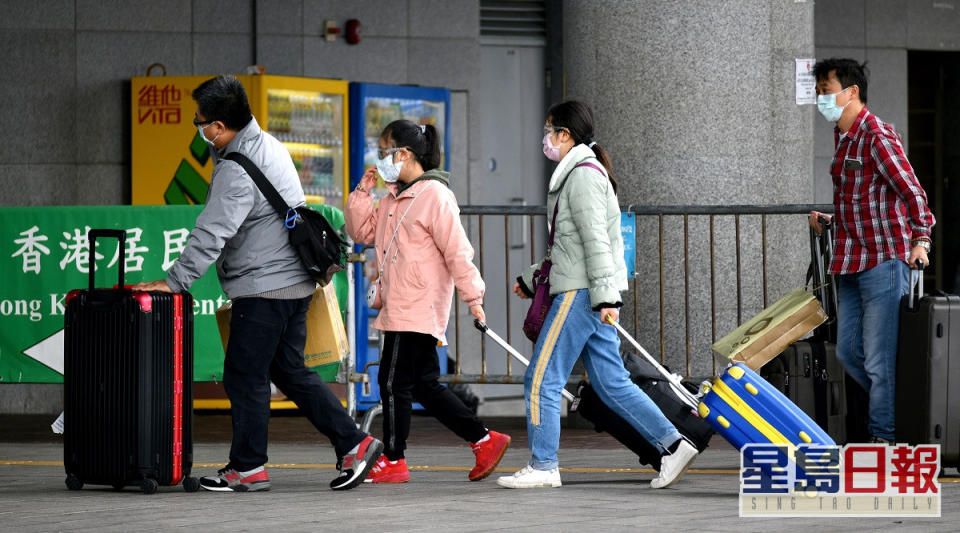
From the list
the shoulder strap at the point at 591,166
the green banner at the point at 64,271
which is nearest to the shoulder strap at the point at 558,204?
the shoulder strap at the point at 591,166

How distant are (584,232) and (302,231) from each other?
3.85 ft

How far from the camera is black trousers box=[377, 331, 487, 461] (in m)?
6.98

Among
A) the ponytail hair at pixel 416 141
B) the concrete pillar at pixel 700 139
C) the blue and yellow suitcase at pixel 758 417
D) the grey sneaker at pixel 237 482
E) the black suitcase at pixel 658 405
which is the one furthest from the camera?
the concrete pillar at pixel 700 139

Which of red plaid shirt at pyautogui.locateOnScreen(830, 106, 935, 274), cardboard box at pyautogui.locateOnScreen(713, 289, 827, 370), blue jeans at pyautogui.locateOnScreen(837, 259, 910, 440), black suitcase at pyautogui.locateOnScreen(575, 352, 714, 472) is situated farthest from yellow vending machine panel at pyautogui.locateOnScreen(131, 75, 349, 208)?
blue jeans at pyautogui.locateOnScreen(837, 259, 910, 440)

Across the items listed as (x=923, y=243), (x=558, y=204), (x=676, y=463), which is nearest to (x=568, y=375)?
(x=676, y=463)

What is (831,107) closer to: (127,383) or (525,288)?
(525,288)

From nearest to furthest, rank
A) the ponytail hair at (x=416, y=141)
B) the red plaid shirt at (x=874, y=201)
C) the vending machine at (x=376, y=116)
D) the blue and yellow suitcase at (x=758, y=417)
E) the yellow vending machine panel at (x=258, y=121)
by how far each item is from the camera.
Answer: the blue and yellow suitcase at (x=758, y=417) → the red plaid shirt at (x=874, y=201) → the ponytail hair at (x=416, y=141) → the yellow vending machine panel at (x=258, y=121) → the vending machine at (x=376, y=116)

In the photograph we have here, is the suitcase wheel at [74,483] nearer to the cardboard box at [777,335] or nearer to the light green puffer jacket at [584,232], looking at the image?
the light green puffer jacket at [584,232]

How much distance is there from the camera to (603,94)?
32.2 feet

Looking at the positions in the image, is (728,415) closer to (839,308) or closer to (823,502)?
(823,502)

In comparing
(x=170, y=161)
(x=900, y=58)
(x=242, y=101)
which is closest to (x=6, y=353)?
(x=170, y=161)

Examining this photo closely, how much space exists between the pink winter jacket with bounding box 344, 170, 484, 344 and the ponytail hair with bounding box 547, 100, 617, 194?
0.62 meters

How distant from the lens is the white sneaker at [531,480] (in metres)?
6.72

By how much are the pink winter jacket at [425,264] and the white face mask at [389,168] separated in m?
Answer: 0.11
